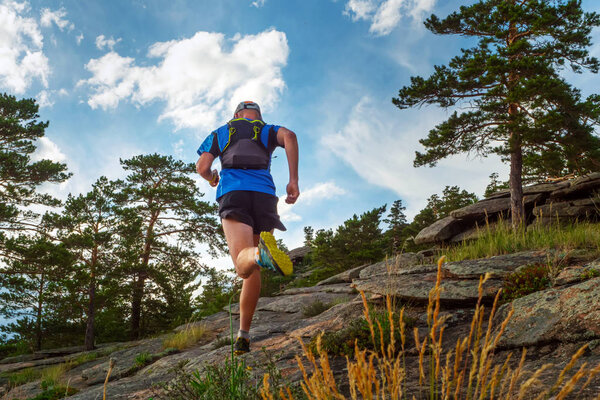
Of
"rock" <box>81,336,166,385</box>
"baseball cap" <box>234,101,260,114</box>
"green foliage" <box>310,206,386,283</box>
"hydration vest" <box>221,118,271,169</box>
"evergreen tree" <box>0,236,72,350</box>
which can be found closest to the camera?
"hydration vest" <box>221,118,271,169</box>

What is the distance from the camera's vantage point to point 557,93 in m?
11.8

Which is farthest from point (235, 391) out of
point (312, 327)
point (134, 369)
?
point (134, 369)

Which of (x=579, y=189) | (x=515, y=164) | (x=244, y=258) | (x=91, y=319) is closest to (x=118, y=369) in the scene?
(x=244, y=258)

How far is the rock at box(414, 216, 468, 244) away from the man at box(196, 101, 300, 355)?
14.2 metres

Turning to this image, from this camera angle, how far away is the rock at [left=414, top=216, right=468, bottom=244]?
52.7 feet

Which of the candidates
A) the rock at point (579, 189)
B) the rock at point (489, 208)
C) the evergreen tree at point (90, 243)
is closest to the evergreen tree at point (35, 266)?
the evergreen tree at point (90, 243)

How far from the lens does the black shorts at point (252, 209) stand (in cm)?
301

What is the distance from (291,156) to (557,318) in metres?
2.50

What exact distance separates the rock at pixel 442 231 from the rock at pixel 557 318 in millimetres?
13624

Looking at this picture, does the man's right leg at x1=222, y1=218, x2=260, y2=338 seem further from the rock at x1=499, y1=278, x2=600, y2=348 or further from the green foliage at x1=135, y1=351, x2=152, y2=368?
the green foliage at x1=135, y1=351, x2=152, y2=368

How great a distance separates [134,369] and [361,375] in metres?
5.77

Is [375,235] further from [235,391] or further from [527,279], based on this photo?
[235,391]

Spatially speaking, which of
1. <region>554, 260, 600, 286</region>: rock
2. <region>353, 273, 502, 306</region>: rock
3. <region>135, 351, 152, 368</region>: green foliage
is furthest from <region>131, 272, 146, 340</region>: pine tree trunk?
<region>554, 260, 600, 286</region>: rock

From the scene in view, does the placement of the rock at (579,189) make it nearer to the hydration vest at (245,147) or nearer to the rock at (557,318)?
the rock at (557,318)
